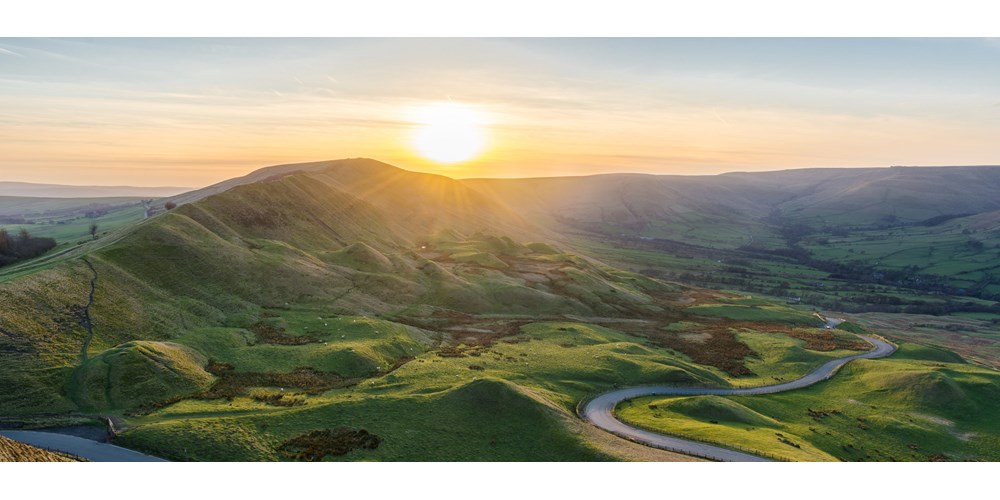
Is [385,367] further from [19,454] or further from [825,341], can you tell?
[825,341]

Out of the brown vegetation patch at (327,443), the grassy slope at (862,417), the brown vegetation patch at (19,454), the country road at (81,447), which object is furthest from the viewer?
the grassy slope at (862,417)

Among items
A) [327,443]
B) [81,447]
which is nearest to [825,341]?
[327,443]

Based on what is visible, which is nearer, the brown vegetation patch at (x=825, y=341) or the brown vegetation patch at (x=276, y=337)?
the brown vegetation patch at (x=276, y=337)

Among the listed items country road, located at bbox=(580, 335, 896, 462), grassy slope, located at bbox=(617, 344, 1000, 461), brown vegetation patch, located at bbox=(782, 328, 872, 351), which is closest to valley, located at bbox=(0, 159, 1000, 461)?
grassy slope, located at bbox=(617, 344, 1000, 461)

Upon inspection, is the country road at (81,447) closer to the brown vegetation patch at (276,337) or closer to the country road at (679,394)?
the brown vegetation patch at (276,337)

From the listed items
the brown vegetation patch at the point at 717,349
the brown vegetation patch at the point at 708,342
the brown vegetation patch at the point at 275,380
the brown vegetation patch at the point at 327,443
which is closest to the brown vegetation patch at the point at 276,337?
the brown vegetation patch at the point at 275,380
